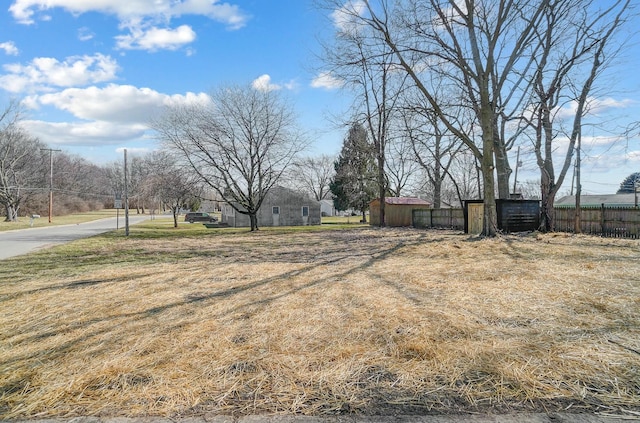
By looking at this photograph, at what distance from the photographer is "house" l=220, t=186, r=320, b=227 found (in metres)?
34.6

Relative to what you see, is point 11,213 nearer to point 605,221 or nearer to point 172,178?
point 172,178

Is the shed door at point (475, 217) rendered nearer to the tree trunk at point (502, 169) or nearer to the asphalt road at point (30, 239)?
the tree trunk at point (502, 169)

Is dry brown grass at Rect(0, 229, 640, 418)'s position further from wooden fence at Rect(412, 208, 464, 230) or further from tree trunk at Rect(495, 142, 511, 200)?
wooden fence at Rect(412, 208, 464, 230)

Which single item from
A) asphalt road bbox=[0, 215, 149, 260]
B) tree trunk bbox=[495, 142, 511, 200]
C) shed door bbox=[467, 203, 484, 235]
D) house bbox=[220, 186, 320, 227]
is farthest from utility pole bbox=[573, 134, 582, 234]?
house bbox=[220, 186, 320, 227]

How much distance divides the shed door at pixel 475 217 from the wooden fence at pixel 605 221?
4.37 meters

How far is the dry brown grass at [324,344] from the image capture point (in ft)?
7.93

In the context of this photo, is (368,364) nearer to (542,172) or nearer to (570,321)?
(570,321)

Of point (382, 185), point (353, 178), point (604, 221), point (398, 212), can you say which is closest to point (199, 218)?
point (353, 178)

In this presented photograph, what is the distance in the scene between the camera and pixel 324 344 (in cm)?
329

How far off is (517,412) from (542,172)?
1897cm

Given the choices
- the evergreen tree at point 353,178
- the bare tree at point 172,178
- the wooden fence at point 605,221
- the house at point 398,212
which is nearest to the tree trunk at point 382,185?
the house at point 398,212

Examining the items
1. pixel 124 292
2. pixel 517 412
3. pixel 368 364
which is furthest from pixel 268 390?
pixel 124 292

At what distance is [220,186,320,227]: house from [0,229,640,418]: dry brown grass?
2824 centimetres

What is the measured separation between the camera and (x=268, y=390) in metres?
2.52
